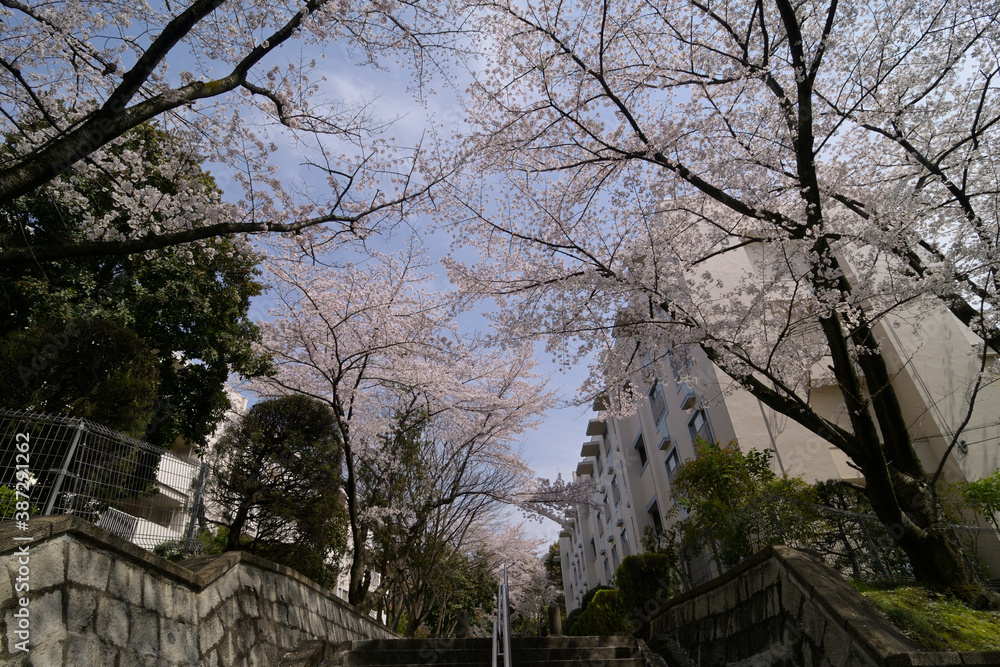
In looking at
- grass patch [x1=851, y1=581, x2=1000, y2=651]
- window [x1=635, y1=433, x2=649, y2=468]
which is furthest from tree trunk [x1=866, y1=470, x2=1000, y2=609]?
window [x1=635, y1=433, x2=649, y2=468]

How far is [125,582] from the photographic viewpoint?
3.11m

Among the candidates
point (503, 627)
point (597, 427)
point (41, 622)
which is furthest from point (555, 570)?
point (41, 622)

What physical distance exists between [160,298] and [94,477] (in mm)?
6100

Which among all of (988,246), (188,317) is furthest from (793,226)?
(188,317)

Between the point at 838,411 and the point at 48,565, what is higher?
the point at 838,411

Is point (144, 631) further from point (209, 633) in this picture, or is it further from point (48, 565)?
point (48, 565)

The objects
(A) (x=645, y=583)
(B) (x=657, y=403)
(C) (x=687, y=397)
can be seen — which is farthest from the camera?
(B) (x=657, y=403)

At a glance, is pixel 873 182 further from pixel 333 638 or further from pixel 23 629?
pixel 23 629

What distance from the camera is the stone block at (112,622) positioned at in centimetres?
289

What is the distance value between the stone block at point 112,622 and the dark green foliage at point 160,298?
5.77m

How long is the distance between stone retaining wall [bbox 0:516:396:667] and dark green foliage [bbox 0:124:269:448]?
5039 mm

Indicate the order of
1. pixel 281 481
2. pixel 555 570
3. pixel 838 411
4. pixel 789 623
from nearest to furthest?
1. pixel 789 623
2. pixel 281 481
3. pixel 838 411
4. pixel 555 570

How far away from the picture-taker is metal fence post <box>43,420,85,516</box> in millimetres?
4160

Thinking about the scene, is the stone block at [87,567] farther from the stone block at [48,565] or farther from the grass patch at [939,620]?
the grass patch at [939,620]
